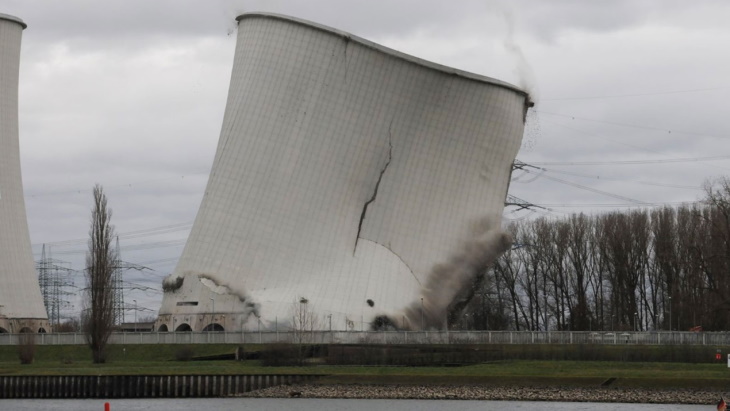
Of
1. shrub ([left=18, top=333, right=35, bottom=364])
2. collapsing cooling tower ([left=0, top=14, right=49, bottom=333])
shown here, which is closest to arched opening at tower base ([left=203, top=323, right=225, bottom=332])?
shrub ([left=18, top=333, right=35, bottom=364])

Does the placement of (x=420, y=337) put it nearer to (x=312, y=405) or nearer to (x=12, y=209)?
(x=312, y=405)

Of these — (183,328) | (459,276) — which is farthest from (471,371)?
(183,328)

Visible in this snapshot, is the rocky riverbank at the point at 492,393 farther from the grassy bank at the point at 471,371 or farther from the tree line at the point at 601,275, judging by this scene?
the tree line at the point at 601,275

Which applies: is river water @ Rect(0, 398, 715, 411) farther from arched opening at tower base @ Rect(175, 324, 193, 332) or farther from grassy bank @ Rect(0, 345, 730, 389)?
arched opening at tower base @ Rect(175, 324, 193, 332)

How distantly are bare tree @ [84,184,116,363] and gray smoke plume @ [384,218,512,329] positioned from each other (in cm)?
1086

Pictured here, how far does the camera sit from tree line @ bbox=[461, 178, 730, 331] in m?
61.7

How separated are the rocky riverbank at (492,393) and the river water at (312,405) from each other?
42 centimetres

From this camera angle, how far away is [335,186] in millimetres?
51062

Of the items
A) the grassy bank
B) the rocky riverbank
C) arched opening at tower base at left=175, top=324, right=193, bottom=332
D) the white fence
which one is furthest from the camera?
arched opening at tower base at left=175, top=324, right=193, bottom=332

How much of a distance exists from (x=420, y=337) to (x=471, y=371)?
7.12m

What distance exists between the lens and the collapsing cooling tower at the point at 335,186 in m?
50.3

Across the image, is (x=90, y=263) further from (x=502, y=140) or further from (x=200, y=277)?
(x=502, y=140)

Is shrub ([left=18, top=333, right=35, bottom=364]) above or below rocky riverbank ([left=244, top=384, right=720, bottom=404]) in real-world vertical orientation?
above

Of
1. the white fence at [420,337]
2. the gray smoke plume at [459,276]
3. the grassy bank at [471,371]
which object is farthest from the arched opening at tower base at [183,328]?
the gray smoke plume at [459,276]
